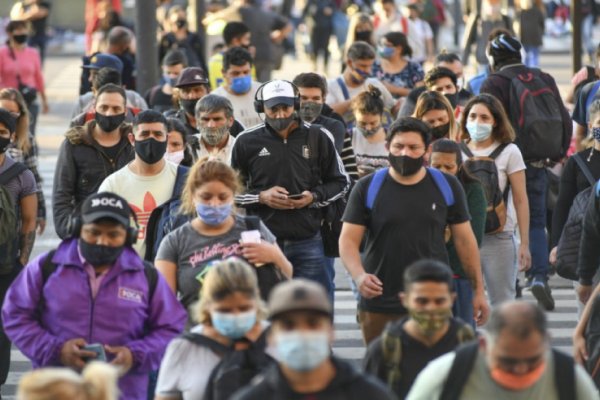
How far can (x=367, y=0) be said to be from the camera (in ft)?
119

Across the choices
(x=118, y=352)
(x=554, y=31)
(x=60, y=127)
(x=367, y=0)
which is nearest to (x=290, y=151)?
(x=118, y=352)

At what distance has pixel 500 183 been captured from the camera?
12.0m

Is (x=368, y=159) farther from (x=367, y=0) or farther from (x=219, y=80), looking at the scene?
(x=367, y=0)

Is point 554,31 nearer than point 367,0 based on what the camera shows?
No

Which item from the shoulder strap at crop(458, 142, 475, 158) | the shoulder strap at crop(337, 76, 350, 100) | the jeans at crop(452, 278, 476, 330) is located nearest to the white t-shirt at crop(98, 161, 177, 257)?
the jeans at crop(452, 278, 476, 330)

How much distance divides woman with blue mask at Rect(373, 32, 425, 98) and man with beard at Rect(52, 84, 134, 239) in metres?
5.08

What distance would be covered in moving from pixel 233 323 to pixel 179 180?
3143 millimetres

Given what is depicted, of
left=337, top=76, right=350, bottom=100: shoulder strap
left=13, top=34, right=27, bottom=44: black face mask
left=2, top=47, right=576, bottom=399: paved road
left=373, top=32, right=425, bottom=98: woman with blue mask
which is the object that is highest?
left=13, top=34, right=27, bottom=44: black face mask

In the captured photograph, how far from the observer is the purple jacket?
8430 millimetres

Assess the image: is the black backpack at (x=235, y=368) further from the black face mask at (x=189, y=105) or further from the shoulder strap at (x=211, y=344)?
the black face mask at (x=189, y=105)

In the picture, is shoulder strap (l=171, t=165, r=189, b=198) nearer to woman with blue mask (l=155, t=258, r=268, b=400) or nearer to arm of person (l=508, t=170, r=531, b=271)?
arm of person (l=508, t=170, r=531, b=271)

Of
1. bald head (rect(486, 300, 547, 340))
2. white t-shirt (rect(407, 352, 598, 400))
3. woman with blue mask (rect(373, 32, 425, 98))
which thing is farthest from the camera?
woman with blue mask (rect(373, 32, 425, 98))

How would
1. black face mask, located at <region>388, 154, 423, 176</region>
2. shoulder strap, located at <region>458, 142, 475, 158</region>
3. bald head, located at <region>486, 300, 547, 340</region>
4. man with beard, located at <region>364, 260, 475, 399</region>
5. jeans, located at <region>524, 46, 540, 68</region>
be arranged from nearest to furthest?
1. bald head, located at <region>486, 300, 547, 340</region>
2. man with beard, located at <region>364, 260, 475, 399</region>
3. black face mask, located at <region>388, 154, 423, 176</region>
4. shoulder strap, located at <region>458, 142, 475, 158</region>
5. jeans, located at <region>524, 46, 540, 68</region>

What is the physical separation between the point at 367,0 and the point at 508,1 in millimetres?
2740
